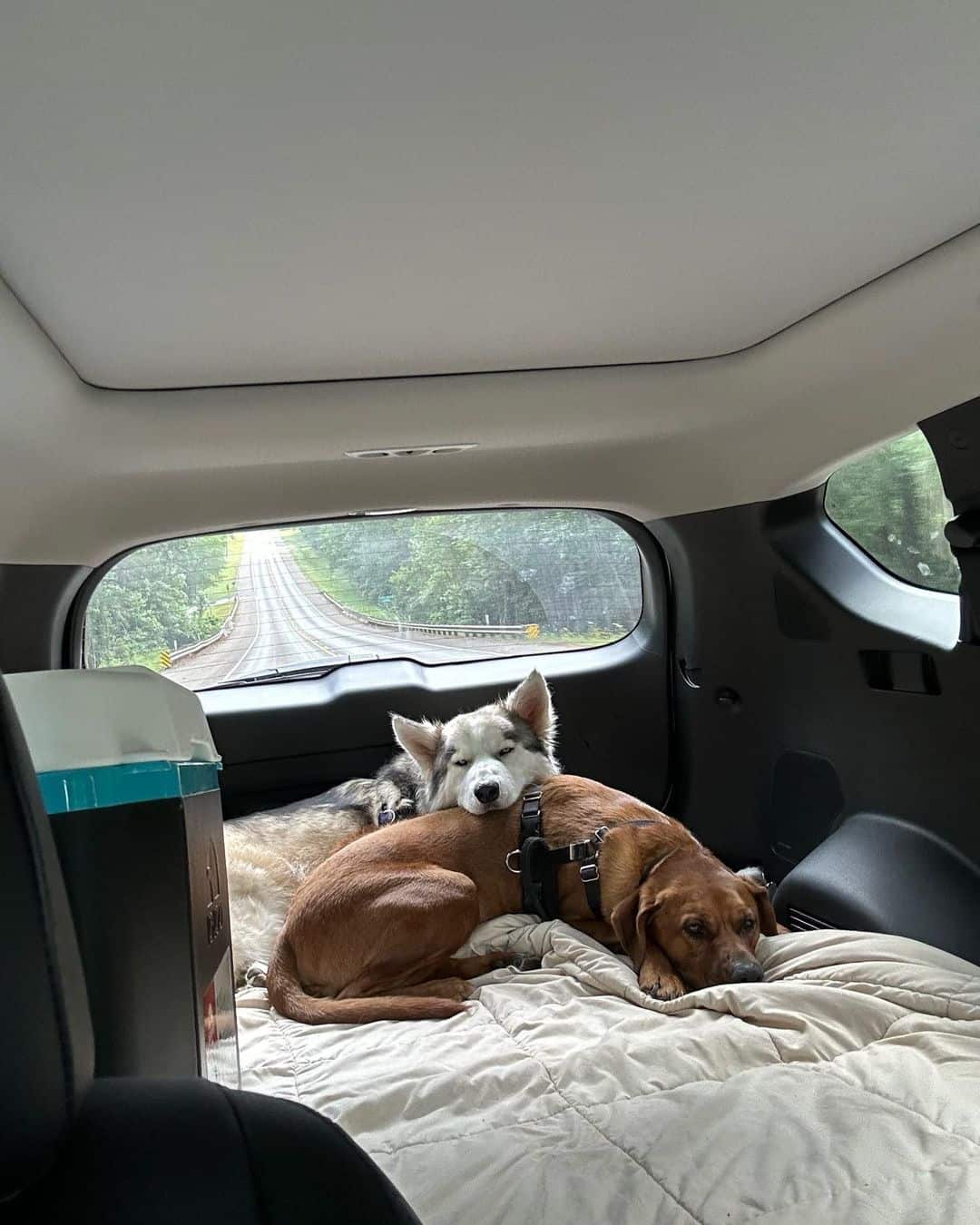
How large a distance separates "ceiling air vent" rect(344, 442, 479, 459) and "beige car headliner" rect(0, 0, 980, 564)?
0.06 m

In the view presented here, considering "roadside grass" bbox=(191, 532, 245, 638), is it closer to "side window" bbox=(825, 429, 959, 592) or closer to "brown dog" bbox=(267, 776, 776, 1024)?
"brown dog" bbox=(267, 776, 776, 1024)

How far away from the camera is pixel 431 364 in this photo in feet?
9.14

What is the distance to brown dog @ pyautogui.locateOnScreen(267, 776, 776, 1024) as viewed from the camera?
2.73 m

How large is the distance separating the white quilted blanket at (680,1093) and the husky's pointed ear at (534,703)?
117cm

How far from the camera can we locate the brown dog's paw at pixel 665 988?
2.63m

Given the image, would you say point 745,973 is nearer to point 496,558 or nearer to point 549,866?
point 549,866

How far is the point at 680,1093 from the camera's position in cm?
197

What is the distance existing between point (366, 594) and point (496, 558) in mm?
566

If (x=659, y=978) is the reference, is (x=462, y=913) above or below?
above

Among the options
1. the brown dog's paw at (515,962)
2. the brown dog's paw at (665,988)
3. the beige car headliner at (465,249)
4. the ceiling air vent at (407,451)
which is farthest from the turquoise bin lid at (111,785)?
the ceiling air vent at (407,451)

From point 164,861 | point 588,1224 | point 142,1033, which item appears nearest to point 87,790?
point 164,861

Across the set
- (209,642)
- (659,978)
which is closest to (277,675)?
(209,642)

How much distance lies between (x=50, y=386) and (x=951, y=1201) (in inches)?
96.1

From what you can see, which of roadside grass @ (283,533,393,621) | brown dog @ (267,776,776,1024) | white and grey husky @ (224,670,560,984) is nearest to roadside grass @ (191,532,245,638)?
roadside grass @ (283,533,393,621)
